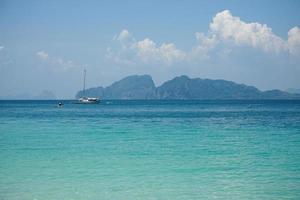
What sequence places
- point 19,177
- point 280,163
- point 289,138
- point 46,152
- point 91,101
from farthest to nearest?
point 91,101
point 289,138
point 46,152
point 280,163
point 19,177

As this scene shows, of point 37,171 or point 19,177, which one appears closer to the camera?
point 19,177

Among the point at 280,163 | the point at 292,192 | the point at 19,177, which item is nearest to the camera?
the point at 292,192

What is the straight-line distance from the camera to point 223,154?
24.8 meters

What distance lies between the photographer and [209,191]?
15727 mm

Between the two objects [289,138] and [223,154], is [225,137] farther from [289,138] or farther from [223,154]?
[223,154]

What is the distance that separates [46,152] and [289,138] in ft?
63.9

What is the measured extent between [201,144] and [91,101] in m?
134

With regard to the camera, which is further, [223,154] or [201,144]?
[201,144]

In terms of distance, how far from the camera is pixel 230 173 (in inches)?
743

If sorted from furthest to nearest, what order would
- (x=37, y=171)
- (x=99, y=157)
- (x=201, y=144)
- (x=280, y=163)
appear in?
(x=201, y=144) < (x=99, y=157) < (x=280, y=163) < (x=37, y=171)

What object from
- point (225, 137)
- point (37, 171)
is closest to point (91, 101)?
point (225, 137)

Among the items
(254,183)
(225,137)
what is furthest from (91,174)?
(225,137)

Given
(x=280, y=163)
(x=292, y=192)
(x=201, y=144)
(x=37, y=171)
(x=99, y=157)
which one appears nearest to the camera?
(x=292, y=192)

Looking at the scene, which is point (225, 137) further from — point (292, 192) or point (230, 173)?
point (292, 192)
